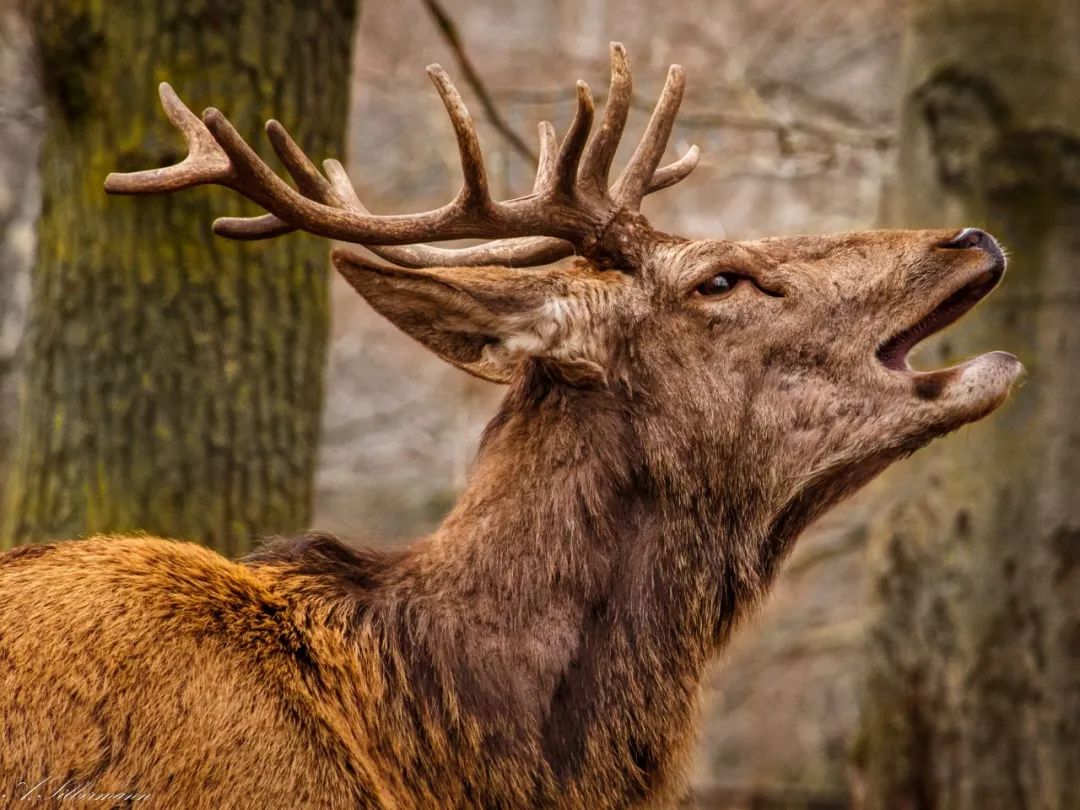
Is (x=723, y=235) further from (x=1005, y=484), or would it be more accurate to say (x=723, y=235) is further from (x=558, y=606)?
(x=558, y=606)

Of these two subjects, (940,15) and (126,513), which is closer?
(126,513)

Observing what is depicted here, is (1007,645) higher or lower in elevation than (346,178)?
lower

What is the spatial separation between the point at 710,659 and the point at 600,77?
6699 millimetres

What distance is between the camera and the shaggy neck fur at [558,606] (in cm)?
395

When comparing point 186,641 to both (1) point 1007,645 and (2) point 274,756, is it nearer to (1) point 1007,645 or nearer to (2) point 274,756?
(2) point 274,756

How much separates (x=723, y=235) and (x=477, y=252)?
13.1ft

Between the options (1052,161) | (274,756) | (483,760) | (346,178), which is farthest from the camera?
(1052,161)

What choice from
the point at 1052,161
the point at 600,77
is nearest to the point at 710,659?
the point at 1052,161

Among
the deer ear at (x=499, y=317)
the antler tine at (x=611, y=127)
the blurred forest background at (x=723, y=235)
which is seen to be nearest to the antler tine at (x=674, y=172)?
the antler tine at (x=611, y=127)

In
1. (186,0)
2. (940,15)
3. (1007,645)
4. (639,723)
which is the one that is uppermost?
(940,15)

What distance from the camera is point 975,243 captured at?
4359mm

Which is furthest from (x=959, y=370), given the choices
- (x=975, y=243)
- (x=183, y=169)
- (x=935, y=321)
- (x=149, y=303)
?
(x=149, y=303)

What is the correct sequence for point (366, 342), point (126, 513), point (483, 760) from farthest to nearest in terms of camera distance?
1. point (366, 342)
2. point (126, 513)
3. point (483, 760)

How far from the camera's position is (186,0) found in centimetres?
515
